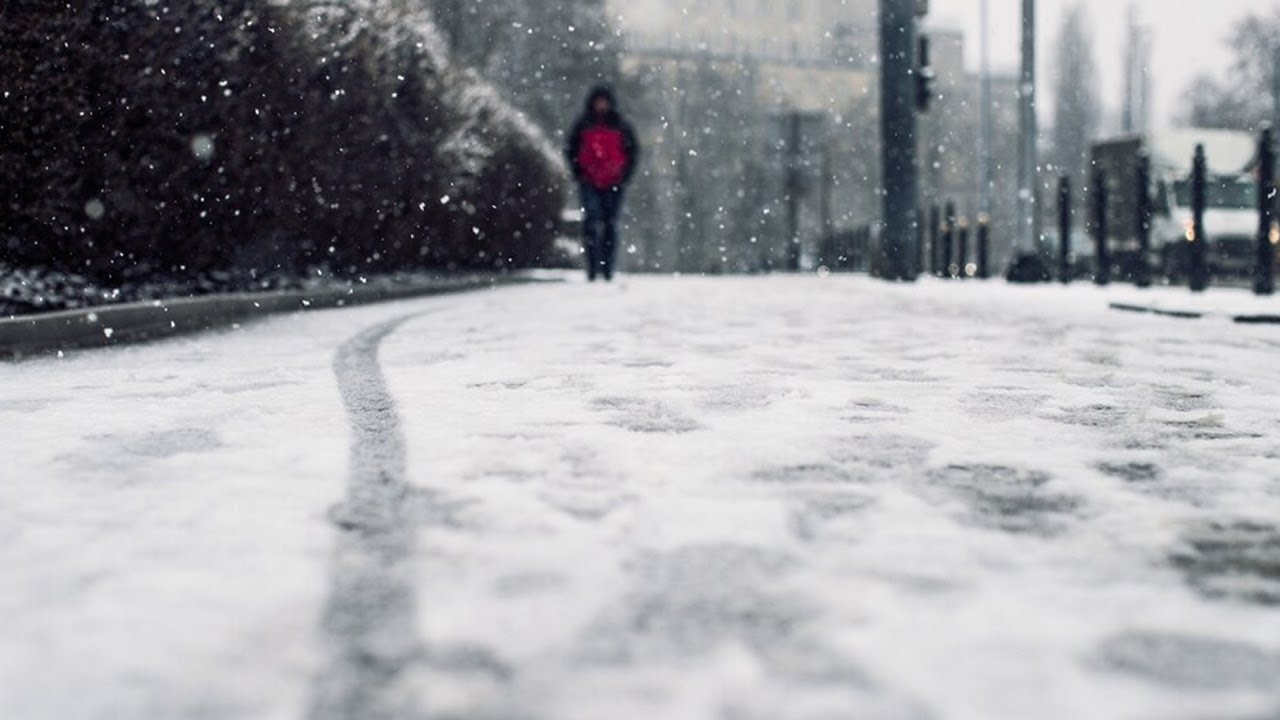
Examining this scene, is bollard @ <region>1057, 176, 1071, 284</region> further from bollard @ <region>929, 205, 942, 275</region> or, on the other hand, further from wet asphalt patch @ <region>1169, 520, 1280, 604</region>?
wet asphalt patch @ <region>1169, 520, 1280, 604</region>

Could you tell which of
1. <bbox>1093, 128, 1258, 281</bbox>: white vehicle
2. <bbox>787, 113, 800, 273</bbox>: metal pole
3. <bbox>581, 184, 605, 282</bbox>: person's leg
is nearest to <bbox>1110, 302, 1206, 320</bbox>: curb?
<bbox>581, 184, 605, 282</bbox>: person's leg

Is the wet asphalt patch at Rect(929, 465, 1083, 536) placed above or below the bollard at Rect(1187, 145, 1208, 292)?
below

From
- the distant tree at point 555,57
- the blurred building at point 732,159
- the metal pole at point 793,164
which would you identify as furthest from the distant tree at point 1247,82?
the metal pole at point 793,164

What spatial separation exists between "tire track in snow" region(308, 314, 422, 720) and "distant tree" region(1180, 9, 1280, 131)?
4943 cm

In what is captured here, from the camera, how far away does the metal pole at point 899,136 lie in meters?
16.9

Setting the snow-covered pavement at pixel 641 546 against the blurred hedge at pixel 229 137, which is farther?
the blurred hedge at pixel 229 137

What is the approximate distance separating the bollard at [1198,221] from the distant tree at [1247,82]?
3943 centimetres

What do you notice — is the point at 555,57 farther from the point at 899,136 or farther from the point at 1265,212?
the point at 1265,212

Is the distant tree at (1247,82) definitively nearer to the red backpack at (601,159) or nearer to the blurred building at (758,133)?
the blurred building at (758,133)

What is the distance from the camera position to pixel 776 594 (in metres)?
2.41

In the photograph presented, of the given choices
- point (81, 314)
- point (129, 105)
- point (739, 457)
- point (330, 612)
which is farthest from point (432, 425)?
point (129, 105)

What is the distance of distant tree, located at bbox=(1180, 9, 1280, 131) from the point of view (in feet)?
157

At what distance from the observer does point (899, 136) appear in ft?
56.3

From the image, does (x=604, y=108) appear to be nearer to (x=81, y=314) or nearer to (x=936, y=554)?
(x=81, y=314)
